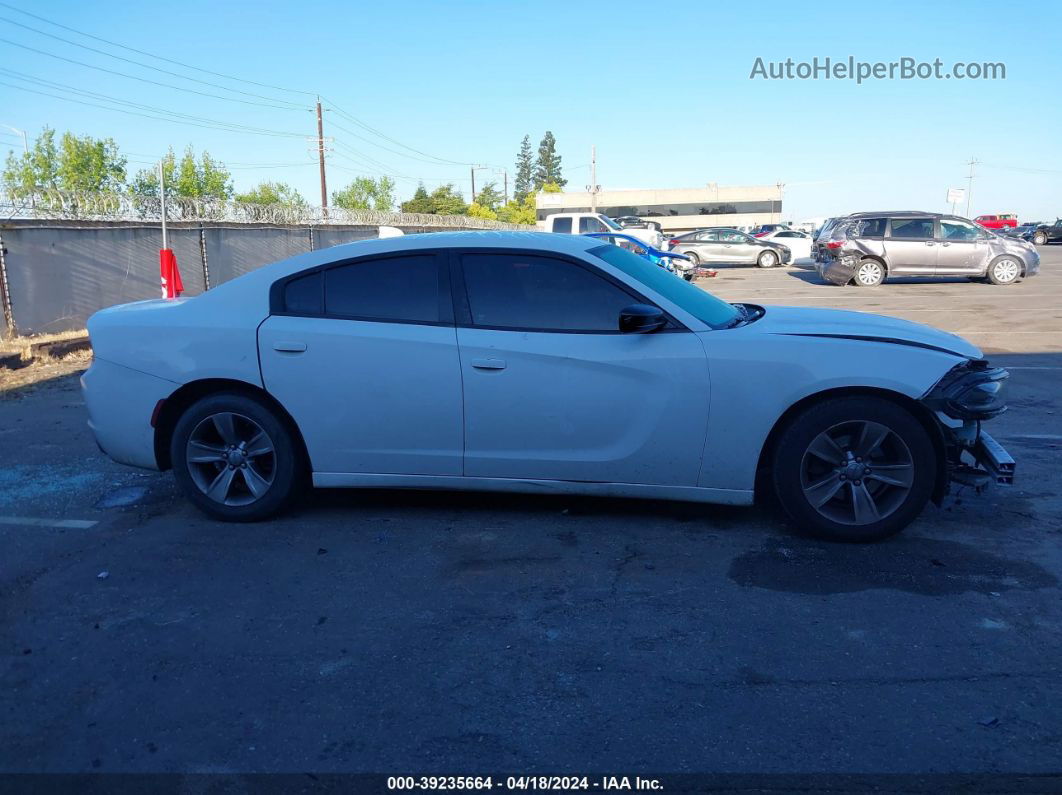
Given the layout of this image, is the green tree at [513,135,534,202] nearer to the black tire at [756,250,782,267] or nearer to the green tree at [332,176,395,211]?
the green tree at [332,176,395,211]

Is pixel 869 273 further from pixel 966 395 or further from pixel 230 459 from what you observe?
pixel 230 459

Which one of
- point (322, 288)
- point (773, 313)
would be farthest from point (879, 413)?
point (322, 288)

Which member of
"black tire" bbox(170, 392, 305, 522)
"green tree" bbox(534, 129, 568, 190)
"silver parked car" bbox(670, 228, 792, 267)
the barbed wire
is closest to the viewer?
"black tire" bbox(170, 392, 305, 522)

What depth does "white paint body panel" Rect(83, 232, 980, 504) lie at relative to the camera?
4406mm

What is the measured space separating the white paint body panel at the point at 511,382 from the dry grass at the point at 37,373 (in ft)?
16.2

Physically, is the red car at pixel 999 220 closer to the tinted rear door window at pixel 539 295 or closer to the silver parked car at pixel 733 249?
the silver parked car at pixel 733 249

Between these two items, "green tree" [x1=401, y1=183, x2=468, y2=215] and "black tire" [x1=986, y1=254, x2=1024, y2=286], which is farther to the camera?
"green tree" [x1=401, y1=183, x2=468, y2=215]

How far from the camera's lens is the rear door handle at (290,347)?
476cm

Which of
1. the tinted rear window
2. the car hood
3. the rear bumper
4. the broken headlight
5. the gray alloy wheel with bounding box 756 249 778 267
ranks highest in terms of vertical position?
the tinted rear window

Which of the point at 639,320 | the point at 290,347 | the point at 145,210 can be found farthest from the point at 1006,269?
the point at 290,347

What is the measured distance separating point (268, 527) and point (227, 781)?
234cm

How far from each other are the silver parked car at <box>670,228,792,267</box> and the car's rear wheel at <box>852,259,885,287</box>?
34.5 feet

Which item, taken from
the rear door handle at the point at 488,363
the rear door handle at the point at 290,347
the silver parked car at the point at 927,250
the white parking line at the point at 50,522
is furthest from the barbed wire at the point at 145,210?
the silver parked car at the point at 927,250

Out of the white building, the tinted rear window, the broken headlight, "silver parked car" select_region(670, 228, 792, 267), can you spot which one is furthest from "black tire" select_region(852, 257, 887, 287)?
the white building
